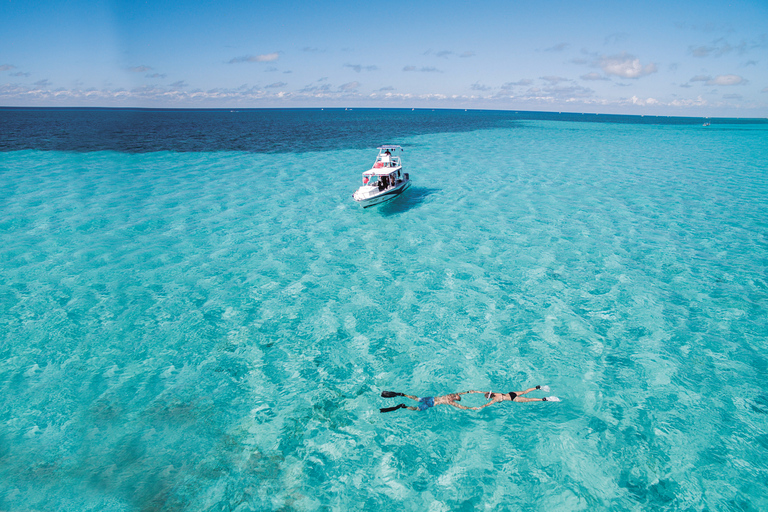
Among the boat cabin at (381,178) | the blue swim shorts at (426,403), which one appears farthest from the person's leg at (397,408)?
the boat cabin at (381,178)

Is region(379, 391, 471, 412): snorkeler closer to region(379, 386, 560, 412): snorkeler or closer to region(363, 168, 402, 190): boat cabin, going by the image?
region(379, 386, 560, 412): snorkeler

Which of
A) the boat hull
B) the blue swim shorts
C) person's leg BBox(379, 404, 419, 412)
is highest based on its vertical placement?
the boat hull

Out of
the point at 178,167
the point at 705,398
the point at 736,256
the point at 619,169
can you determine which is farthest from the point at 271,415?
the point at 619,169

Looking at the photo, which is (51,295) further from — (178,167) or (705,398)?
(178,167)

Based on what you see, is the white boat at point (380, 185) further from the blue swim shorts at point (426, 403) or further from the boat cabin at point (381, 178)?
the blue swim shorts at point (426, 403)

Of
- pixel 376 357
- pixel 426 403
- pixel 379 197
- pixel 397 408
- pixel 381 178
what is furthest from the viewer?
pixel 381 178

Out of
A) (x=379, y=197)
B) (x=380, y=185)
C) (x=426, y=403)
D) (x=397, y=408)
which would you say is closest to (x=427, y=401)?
(x=426, y=403)

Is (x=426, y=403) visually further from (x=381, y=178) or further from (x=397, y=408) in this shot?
(x=381, y=178)

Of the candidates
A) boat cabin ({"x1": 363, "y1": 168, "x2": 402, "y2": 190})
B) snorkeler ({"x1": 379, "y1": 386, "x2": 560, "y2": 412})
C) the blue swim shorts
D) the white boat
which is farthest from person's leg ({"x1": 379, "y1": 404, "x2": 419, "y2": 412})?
boat cabin ({"x1": 363, "y1": 168, "x2": 402, "y2": 190})
